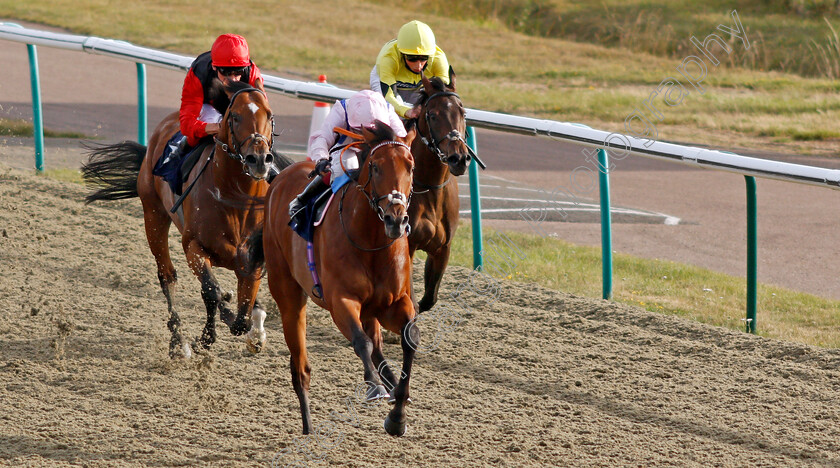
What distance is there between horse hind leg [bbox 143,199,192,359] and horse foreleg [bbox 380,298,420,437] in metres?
2.05

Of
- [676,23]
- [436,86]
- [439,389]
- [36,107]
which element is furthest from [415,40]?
[676,23]

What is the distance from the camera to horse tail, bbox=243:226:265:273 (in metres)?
5.32

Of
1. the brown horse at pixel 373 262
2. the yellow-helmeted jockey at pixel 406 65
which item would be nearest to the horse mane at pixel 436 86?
the yellow-helmeted jockey at pixel 406 65

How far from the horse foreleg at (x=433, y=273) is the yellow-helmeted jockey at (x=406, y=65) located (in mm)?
891

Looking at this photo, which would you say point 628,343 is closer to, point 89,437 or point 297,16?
point 89,437

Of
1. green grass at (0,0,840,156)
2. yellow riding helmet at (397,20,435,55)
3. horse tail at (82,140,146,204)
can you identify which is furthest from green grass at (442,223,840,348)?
green grass at (0,0,840,156)

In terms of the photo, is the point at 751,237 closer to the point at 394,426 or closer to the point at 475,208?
the point at 475,208

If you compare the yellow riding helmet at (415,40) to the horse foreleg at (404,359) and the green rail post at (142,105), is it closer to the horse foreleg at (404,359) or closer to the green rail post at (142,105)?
the horse foreleg at (404,359)

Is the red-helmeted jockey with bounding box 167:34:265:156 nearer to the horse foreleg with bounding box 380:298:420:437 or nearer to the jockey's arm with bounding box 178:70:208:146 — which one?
the jockey's arm with bounding box 178:70:208:146

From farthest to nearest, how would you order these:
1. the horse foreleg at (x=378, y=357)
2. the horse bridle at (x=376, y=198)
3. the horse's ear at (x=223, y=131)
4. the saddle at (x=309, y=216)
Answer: the horse's ear at (x=223, y=131) → the saddle at (x=309, y=216) → the horse foreleg at (x=378, y=357) → the horse bridle at (x=376, y=198)

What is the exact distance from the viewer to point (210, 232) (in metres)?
5.68

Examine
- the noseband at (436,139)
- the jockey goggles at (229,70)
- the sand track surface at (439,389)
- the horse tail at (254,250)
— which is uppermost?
the jockey goggles at (229,70)

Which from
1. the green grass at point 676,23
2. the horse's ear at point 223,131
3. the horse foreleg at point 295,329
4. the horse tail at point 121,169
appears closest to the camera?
the horse foreleg at point 295,329

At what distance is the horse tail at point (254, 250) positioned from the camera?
532cm
